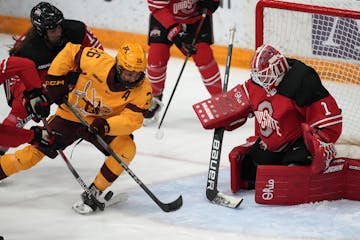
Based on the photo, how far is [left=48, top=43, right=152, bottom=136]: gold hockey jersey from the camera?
4.04 meters

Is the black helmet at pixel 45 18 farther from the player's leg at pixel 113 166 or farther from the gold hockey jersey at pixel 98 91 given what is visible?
the player's leg at pixel 113 166

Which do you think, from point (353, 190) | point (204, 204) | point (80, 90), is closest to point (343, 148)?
point (353, 190)

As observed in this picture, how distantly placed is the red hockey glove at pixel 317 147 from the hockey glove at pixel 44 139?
1.05m

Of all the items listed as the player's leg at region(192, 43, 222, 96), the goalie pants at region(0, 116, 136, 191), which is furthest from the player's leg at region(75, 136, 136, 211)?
the player's leg at region(192, 43, 222, 96)

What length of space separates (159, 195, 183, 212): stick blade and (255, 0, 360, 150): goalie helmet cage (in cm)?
98

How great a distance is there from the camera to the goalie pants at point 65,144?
13.4 feet

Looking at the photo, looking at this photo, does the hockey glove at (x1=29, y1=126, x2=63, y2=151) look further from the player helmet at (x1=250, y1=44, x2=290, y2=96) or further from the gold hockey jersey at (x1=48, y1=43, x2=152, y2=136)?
the player helmet at (x1=250, y1=44, x2=290, y2=96)

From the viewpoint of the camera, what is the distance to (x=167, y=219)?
3.98 metres

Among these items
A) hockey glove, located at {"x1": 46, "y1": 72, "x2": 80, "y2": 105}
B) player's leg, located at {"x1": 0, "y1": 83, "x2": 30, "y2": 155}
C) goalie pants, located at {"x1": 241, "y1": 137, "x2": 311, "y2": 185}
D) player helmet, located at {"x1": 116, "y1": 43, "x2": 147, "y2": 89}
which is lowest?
goalie pants, located at {"x1": 241, "y1": 137, "x2": 311, "y2": 185}

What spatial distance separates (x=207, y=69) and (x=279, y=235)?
185 cm

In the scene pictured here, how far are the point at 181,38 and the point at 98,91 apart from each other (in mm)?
1258

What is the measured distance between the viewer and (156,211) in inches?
161

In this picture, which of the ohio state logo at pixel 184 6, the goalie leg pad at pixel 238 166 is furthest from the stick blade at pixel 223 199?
the ohio state logo at pixel 184 6

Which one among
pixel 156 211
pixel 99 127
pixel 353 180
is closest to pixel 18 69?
pixel 99 127
